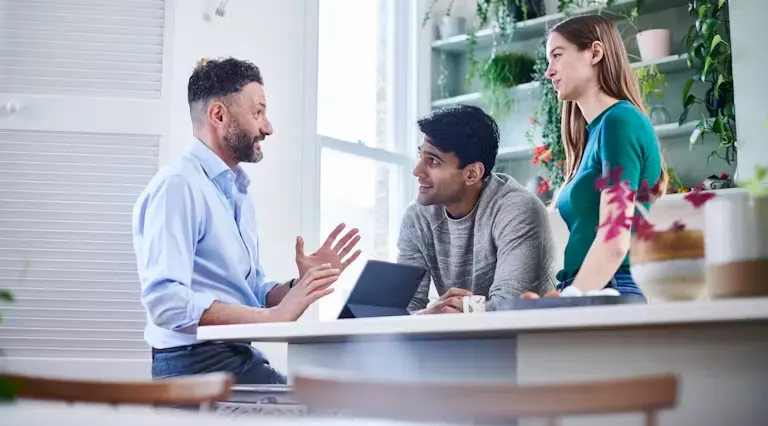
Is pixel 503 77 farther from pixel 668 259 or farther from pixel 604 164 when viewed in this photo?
pixel 668 259

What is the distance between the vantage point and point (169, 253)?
2.23 meters

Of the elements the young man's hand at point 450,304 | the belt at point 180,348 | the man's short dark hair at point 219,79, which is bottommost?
the belt at point 180,348

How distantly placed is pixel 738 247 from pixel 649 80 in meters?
3.16

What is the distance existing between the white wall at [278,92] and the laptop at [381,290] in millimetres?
1755

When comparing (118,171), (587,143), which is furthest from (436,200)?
(118,171)

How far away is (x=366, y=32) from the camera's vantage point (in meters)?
4.66

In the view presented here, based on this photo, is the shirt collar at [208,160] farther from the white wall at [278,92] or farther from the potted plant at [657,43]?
the potted plant at [657,43]

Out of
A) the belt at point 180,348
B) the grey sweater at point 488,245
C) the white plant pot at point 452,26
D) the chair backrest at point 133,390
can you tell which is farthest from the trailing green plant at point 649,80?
the chair backrest at point 133,390

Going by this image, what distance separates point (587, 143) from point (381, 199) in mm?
2287

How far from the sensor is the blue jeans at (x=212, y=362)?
7.55 feet

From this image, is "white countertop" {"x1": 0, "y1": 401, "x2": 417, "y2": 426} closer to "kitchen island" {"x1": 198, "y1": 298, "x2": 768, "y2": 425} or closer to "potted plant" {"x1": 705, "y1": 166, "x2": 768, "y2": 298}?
"kitchen island" {"x1": 198, "y1": 298, "x2": 768, "y2": 425}

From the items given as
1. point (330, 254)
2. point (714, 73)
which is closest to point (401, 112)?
point (714, 73)

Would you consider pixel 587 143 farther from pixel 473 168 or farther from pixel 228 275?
pixel 228 275

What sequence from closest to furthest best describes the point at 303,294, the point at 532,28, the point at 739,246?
the point at 739,246, the point at 303,294, the point at 532,28
